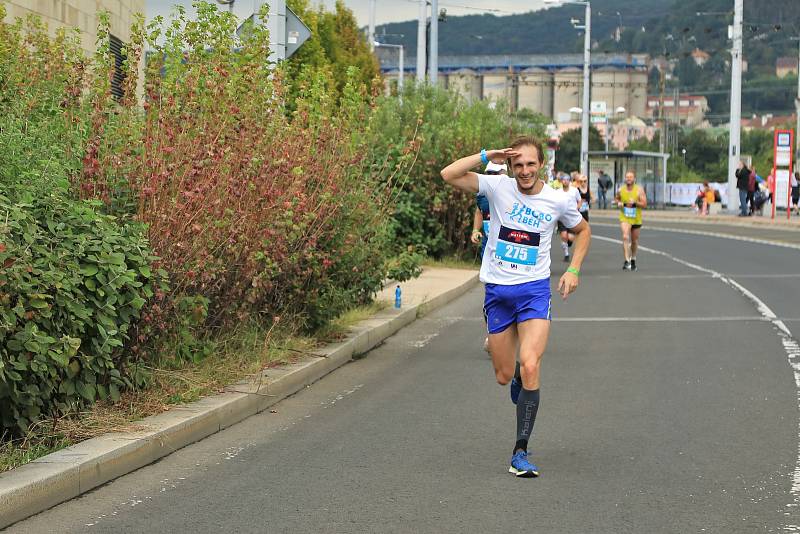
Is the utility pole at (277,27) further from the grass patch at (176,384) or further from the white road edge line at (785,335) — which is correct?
the white road edge line at (785,335)

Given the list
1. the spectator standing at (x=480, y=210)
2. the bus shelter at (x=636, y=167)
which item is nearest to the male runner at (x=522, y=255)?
the spectator standing at (x=480, y=210)

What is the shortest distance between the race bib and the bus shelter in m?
49.9

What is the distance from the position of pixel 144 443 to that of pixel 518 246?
94.8 inches

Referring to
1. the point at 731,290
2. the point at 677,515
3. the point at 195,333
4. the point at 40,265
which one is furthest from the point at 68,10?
the point at 677,515

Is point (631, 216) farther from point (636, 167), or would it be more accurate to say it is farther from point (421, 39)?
point (636, 167)

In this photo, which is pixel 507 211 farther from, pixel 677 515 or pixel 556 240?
pixel 556 240

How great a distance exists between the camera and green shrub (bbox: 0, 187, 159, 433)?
738cm

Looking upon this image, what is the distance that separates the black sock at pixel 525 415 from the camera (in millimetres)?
7852

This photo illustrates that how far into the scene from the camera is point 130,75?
1034cm

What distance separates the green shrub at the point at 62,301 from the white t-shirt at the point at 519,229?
7.00 ft

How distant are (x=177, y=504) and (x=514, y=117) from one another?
2501 centimetres

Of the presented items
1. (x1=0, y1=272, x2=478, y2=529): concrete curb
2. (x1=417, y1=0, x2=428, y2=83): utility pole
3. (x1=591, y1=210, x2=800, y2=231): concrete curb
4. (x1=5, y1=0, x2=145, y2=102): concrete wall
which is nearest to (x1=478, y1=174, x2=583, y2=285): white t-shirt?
(x1=0, y1=272, x2=478, y2=529): concrete curb

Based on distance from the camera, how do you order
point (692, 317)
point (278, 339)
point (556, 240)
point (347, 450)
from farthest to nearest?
point (556, 240), point (692, 317), point (278, 339), point (347, 450)

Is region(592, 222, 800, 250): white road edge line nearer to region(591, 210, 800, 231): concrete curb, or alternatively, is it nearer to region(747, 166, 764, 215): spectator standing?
region(591, 210, 800, 231): concrete curb
